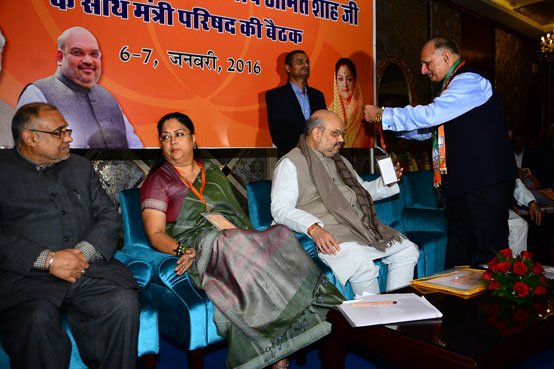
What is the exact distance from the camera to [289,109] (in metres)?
3.71

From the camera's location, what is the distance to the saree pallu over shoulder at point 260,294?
1.95 m

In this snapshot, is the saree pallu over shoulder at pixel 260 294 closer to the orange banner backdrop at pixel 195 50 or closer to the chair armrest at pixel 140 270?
the chair armrest at pixel 140 270

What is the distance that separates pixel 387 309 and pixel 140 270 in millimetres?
1153

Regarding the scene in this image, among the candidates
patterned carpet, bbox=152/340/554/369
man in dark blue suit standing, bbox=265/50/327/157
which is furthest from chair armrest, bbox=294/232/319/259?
man in dark blue suit standing, bbox=265/50/327/157

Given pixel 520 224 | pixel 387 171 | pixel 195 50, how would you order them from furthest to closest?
pixel 520 224 < pixel 195 50 < pixel 387 171

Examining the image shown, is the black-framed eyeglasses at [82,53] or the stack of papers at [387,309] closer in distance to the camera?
the stack of papers at [387,309]

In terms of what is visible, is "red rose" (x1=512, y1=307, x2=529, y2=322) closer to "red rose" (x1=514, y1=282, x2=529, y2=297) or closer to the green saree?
"red rose" (x1=514, y1=282, x2=529, y2=297)

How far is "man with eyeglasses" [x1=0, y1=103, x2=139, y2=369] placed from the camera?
169 centimetres

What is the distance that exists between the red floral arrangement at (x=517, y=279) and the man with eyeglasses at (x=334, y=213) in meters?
0.73

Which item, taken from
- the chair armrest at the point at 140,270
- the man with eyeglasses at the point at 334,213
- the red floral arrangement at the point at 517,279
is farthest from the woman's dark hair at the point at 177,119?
the red floral arrangement at the point at 517,279

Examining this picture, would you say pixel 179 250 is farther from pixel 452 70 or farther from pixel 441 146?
pixel 452 70

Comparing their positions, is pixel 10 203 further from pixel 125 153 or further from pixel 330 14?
pixel 330 14

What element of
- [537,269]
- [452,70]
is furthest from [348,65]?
[537,269]

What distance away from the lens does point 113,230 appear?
83.4 inches
